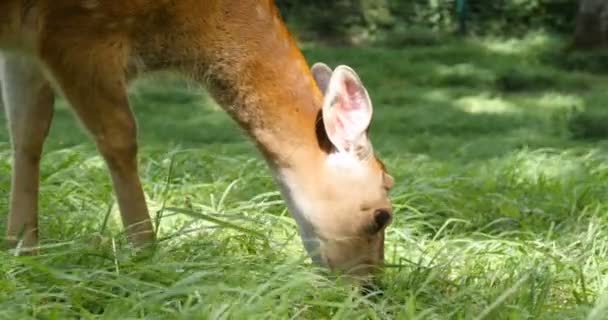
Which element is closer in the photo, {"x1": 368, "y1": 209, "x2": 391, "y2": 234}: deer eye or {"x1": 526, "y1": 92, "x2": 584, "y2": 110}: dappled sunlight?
{"x1": 368, "y1": 209, "x2": 391, "y2": 234}: deer eye

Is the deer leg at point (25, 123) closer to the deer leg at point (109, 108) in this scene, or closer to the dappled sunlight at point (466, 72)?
the deer leg at point (109, 108)

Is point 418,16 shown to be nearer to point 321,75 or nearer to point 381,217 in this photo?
point 321,75

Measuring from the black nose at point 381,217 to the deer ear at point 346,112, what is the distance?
0.26 m

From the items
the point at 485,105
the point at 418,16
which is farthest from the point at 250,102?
the point at 418,16

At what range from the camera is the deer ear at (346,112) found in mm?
4895

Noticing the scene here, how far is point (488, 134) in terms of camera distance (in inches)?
406

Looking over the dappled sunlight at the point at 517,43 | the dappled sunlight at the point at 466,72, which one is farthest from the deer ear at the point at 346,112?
the dappled sunlight at the point at 517,43

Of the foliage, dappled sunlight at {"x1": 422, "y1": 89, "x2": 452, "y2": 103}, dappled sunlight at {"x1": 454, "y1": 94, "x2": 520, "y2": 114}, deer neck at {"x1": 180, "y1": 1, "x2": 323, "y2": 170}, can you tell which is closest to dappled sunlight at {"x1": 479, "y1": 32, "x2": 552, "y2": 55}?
the foliage

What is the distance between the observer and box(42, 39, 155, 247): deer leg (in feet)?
15.8

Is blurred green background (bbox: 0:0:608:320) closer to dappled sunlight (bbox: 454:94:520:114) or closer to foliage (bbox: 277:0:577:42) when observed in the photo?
dappled sunlight (bbox: 454:94:520:114)

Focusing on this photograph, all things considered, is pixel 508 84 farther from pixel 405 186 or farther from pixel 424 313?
pixel 424 313

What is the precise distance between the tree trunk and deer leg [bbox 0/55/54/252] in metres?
9.90

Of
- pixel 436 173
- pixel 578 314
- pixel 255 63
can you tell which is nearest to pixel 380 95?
pixel 436 173

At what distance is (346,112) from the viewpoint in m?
4.96
